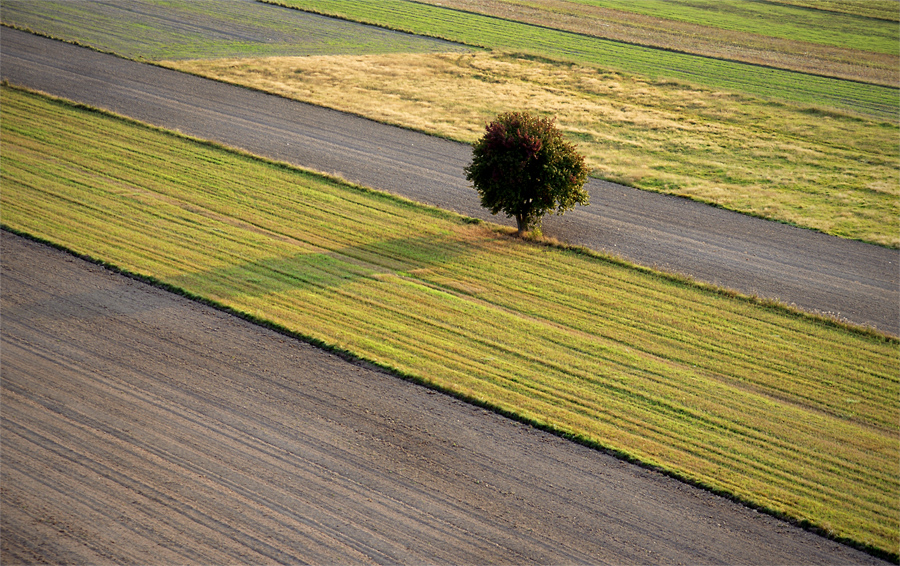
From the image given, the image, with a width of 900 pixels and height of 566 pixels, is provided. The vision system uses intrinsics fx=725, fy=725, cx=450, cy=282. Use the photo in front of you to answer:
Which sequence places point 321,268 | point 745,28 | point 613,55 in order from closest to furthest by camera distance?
point 321,268
point 613,55
point 745,28

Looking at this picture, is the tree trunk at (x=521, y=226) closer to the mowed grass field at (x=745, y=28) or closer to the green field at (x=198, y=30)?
the green field at (x=198, y=30)

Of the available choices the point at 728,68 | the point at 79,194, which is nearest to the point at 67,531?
the point at 79,194

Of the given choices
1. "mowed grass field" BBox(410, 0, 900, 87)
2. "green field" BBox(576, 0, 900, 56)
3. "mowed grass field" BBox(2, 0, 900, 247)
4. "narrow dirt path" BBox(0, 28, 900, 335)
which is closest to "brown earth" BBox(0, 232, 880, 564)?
"narrow dirt path" BBox(0, 28, 900, 335)

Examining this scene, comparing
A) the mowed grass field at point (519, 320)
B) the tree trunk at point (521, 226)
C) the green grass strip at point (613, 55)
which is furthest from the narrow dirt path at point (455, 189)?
the green grass strip at point (613, 55)

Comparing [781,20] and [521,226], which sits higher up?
[781,20]

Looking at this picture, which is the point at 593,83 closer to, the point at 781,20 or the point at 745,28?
the point at 745,28

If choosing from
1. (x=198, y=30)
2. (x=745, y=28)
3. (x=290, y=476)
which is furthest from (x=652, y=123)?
(x=745, y=28)

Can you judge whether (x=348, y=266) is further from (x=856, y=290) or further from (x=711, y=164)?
(x=711, y=164)

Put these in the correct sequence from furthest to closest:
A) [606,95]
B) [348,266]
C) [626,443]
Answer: [606,95] < [348,266] < [626,443]
